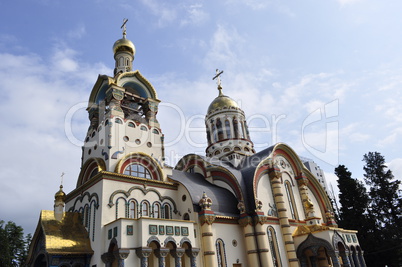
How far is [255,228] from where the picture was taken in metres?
17.4

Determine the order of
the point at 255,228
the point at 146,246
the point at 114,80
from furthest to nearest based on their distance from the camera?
1. the point at 114,80
2. the point at 255,228
3. the point at 146,246

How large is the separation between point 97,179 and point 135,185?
200cm

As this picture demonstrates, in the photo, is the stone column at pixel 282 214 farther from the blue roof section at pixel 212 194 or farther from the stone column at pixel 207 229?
the stone column at pixel 207 229

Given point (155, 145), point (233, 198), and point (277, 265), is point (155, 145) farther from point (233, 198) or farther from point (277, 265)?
point (277, 265)

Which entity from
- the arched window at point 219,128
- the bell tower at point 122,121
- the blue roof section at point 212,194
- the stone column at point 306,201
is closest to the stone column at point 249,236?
the blue roof section at point 212,194

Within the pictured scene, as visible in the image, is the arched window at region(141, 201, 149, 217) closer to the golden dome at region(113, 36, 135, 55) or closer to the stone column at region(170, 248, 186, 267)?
the stone column at region(170, 248, 186, 267)

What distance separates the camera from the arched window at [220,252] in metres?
15.8

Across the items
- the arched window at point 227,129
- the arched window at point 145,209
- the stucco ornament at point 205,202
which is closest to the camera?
the arched window at point 145,209

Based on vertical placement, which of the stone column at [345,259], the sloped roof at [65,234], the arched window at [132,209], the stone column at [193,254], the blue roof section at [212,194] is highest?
the blue roof section at [212,194]

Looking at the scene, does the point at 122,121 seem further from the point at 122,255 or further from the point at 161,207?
the point at 122,255

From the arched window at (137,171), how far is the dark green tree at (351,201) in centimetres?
1943

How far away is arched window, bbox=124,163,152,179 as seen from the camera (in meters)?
16.3

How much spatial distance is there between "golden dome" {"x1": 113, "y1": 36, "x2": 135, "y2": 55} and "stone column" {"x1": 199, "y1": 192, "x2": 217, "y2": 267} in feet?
41.8

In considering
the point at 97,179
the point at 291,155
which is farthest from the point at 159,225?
the point at 291,155
